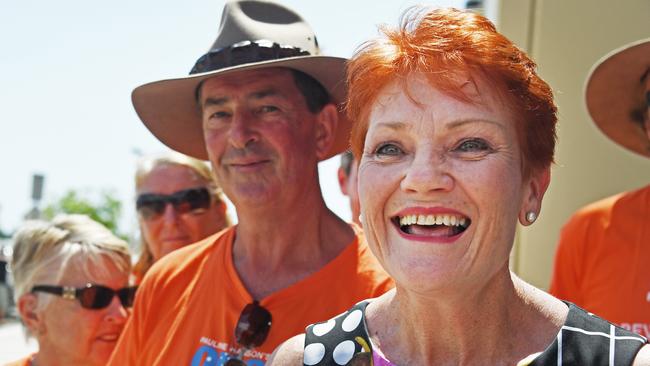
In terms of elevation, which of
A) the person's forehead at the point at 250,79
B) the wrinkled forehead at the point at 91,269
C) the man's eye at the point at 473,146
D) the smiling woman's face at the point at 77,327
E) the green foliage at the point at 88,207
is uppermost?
the person's forehead at the point at 250,79

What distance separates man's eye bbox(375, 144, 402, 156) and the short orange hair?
12cm

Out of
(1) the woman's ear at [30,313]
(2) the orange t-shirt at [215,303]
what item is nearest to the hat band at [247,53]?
(2) the orange t-shirt at [215,303]

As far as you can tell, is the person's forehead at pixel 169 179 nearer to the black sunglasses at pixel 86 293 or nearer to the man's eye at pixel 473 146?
the black sunglasses at pixel 86 293

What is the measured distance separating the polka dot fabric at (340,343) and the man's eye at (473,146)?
0.51m

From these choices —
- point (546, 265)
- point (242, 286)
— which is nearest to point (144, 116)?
point (242, 286)

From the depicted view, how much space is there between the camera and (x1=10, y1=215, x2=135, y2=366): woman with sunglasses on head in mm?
3793

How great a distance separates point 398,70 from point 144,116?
184 centimetres

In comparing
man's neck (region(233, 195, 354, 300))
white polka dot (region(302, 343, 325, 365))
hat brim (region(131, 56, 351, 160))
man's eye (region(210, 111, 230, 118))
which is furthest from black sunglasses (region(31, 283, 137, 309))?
white polka dot (region(302, 343, 325, 365))

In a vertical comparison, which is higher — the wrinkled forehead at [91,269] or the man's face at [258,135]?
the man's face at [258,135]

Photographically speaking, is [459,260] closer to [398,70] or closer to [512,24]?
→ [398,70]

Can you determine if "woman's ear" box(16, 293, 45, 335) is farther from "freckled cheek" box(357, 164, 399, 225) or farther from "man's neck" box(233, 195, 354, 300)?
"freckled cheek" box(357, 164, 399, 225)

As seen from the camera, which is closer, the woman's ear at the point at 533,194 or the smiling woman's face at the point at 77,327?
the woman's ear at the point at 533,194

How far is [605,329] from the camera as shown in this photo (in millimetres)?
1819

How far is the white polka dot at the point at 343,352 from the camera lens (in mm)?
1986
